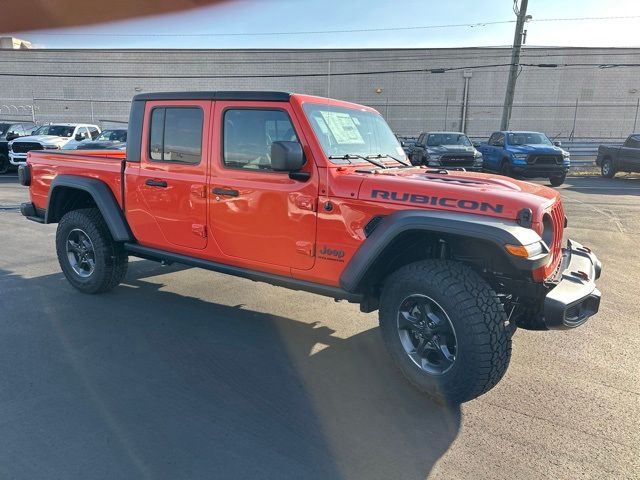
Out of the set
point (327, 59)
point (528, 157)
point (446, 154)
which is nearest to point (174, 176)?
point (446, 154)

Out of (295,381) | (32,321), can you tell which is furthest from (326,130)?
(32,321)

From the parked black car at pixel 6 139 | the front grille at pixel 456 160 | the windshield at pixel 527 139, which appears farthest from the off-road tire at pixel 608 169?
the parked black car at pixel 6 139

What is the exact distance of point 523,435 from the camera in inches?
110

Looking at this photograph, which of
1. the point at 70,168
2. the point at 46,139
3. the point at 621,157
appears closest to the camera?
the point at 70,168

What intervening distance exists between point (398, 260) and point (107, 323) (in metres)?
2.65

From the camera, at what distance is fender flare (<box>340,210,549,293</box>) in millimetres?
2756

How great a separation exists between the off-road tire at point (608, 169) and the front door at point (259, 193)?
18530 millimetres

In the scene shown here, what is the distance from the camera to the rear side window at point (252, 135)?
3.71 m

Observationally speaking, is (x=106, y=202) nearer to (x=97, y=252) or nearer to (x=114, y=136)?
(x=97, y=252)

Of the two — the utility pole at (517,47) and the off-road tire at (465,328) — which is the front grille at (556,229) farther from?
the utility pole at (517,47)

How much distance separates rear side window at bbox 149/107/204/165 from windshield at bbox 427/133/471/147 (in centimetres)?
1371

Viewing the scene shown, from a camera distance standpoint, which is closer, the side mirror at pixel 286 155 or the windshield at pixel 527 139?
the side mirror at pixel 286 155

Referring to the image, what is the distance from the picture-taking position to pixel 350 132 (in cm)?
399

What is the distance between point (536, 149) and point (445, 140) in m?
3.01
